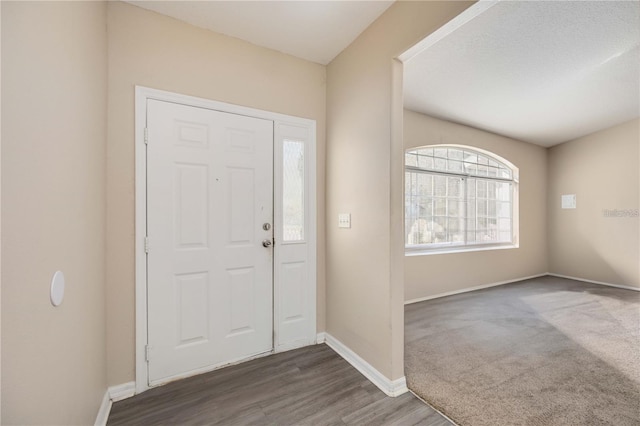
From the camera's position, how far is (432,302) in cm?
355

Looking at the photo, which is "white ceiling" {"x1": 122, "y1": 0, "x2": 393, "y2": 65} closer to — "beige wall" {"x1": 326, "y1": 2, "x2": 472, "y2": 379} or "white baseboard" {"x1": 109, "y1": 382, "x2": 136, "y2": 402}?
"beige wall" {"x1": 326, "y1": 2, "x2": 472, "y2": 379}

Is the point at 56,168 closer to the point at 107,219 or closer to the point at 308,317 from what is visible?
the point at 107,219

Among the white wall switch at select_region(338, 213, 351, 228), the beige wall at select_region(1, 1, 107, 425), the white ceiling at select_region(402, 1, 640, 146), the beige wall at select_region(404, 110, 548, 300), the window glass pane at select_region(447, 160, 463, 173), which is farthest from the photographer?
the window glass pane at select_region(447, 160, 463, 173)

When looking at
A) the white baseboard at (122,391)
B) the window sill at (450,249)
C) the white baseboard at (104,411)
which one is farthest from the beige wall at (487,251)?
the white baseboard at (104,411)

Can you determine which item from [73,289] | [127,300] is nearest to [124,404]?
[127,300]

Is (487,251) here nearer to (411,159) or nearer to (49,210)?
(411,159)

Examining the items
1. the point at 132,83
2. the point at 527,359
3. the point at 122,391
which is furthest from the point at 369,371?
the point at 132,83

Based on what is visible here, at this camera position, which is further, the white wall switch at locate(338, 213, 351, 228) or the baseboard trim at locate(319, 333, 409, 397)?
the white wall switch at locate(338, 213, 351, 228)

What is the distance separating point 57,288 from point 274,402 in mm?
1369

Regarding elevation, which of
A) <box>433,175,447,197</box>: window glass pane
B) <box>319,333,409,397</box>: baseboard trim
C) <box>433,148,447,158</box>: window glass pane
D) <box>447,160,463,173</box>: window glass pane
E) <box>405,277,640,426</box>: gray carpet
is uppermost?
<box>433,148,447,158</box>: window glass pane

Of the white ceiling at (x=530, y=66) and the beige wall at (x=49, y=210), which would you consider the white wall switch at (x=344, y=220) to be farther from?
the beige wall at (x=49, y=210)

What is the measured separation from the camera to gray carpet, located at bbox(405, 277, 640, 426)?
1.60 metres

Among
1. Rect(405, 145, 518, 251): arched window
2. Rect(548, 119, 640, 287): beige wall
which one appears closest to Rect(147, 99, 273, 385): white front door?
Rect(405, 145, 518, 251): arched window

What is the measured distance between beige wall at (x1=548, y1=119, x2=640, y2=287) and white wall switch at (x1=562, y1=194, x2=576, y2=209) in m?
0.07
